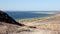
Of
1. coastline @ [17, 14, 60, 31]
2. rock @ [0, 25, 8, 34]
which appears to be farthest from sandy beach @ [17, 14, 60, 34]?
rock @ [0, 25, 8, 34]

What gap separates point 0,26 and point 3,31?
1.29 meters

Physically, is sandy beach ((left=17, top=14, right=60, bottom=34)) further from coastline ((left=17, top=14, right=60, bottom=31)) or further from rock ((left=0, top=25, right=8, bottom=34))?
rock ((left=0, top=25, right=8, bottom=34))

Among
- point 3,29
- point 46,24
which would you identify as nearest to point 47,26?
point 46,24

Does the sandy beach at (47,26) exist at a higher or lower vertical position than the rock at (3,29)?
lower

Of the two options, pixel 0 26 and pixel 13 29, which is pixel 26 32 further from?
pixel 0 26

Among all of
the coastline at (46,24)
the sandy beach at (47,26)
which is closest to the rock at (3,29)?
the sandy beach at (47,26)

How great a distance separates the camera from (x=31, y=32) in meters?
17.2

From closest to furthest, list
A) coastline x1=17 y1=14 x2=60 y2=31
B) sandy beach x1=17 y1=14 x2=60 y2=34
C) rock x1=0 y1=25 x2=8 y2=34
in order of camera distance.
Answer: rock x1=0 y1=25 x2=8 y2=34 < sandy beach x1=17 y1=14 x2=60 y2=34 < coastline x1=17 y1=14 x2=60 y2=31

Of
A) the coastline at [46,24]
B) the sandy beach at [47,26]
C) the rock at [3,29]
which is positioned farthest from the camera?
the coastline at [46,24]

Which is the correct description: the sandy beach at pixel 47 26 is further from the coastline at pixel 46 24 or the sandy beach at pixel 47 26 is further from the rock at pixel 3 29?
the rock at pixel 3 29

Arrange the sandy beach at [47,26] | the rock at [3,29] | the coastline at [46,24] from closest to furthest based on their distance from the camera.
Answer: the rock at [3,29], the sandy beach at [47,26], the coastline at [46,24]

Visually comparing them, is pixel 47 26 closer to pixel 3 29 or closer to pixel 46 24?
pixel 46 24

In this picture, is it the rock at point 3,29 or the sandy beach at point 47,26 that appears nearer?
the rock at point 3,29

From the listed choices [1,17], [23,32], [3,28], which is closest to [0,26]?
[3,28]
